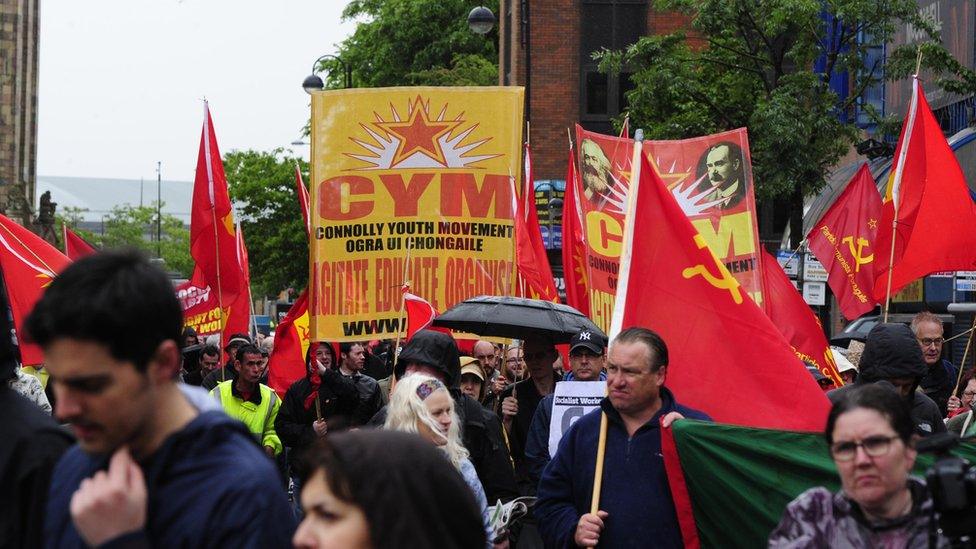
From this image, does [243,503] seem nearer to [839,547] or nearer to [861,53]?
A: [839,547]

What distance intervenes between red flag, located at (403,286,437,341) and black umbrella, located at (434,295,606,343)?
304 mm

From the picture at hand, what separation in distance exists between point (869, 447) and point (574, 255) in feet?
31.3

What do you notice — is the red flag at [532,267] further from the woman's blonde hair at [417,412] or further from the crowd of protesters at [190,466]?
the crowd of protesters at [190,466]

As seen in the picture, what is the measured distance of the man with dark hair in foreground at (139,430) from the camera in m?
2.92

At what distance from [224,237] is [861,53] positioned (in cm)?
1299

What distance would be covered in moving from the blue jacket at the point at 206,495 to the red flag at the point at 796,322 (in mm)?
9063

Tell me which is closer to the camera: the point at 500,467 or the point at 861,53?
the point at 500,467

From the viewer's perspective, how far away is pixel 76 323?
296cm


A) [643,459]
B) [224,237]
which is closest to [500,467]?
[643,459]

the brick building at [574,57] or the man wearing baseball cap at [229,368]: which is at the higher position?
the brick building at [574,57]

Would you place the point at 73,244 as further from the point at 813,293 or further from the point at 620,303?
the point at 620,303

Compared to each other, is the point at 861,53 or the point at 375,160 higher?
the point at 861,53

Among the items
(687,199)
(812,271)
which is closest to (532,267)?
(687,199)

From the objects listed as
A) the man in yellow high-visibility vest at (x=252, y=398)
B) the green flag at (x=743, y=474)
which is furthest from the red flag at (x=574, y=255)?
the green flag at (x=743, y=474)
